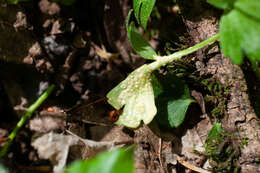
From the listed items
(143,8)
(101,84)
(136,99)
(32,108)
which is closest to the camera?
(143,8)

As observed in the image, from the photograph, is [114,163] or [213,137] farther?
[213,137]

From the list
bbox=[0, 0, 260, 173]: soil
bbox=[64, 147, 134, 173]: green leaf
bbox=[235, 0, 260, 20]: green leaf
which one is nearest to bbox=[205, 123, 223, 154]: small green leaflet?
bbox=[0, 0, 260, 173]: soil

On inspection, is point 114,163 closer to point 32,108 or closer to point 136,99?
point 136,99

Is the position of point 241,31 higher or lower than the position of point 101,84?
higher

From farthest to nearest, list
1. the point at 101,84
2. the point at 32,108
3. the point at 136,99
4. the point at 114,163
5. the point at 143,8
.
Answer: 1. the point at 101,84
2. the point at 32,108
3. the point at 136,99
4. the point at 143,8
5. the point at 114,163

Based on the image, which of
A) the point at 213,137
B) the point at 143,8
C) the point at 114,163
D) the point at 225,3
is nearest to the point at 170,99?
the point at 213,137

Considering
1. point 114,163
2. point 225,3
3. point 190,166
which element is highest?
point 225,3

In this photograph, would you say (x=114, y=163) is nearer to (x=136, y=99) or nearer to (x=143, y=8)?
(x=136, y=99)

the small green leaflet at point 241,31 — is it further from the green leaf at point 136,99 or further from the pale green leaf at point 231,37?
the green leaf at point 136,99
